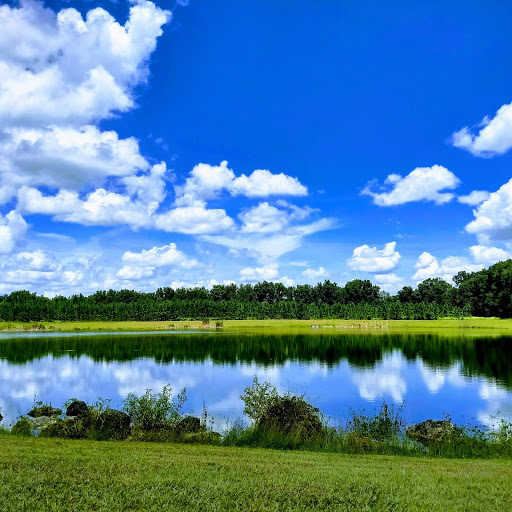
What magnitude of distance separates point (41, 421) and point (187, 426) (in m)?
6.69

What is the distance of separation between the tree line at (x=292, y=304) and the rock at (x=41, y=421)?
124 m

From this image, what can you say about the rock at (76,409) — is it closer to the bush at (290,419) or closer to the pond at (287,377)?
the pond at (287,377)

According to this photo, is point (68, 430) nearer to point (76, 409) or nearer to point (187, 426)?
point (187, 426)

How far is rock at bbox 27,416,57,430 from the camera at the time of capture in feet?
58.7

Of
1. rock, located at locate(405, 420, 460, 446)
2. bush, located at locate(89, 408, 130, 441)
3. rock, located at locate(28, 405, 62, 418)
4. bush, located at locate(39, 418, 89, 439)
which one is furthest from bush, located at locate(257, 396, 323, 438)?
rock, located at locate(28, 405, 62, 418)

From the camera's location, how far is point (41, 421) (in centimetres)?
1888

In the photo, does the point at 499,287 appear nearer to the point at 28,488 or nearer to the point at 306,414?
the point at 306,414

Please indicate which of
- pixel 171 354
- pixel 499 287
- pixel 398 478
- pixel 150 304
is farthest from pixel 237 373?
pixel 150 304

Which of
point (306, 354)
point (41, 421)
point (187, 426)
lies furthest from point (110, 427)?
point (306, 354)

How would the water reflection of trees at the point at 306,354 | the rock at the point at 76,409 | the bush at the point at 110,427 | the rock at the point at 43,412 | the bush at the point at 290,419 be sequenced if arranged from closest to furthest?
1. the bush at the point at 110,427
2. the bush at the point at 290,419
3. the rock at the point at 76,409
4. the rock at the point at 43,412
5. the water reflection of trees at the point at 306,354

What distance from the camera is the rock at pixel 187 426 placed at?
16.5 meters

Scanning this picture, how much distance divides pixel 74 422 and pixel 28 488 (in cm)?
840

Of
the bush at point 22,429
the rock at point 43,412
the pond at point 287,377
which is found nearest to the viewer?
the bush at point 22,429

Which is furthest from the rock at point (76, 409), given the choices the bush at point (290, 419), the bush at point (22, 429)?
the bush at point (290, 419)
